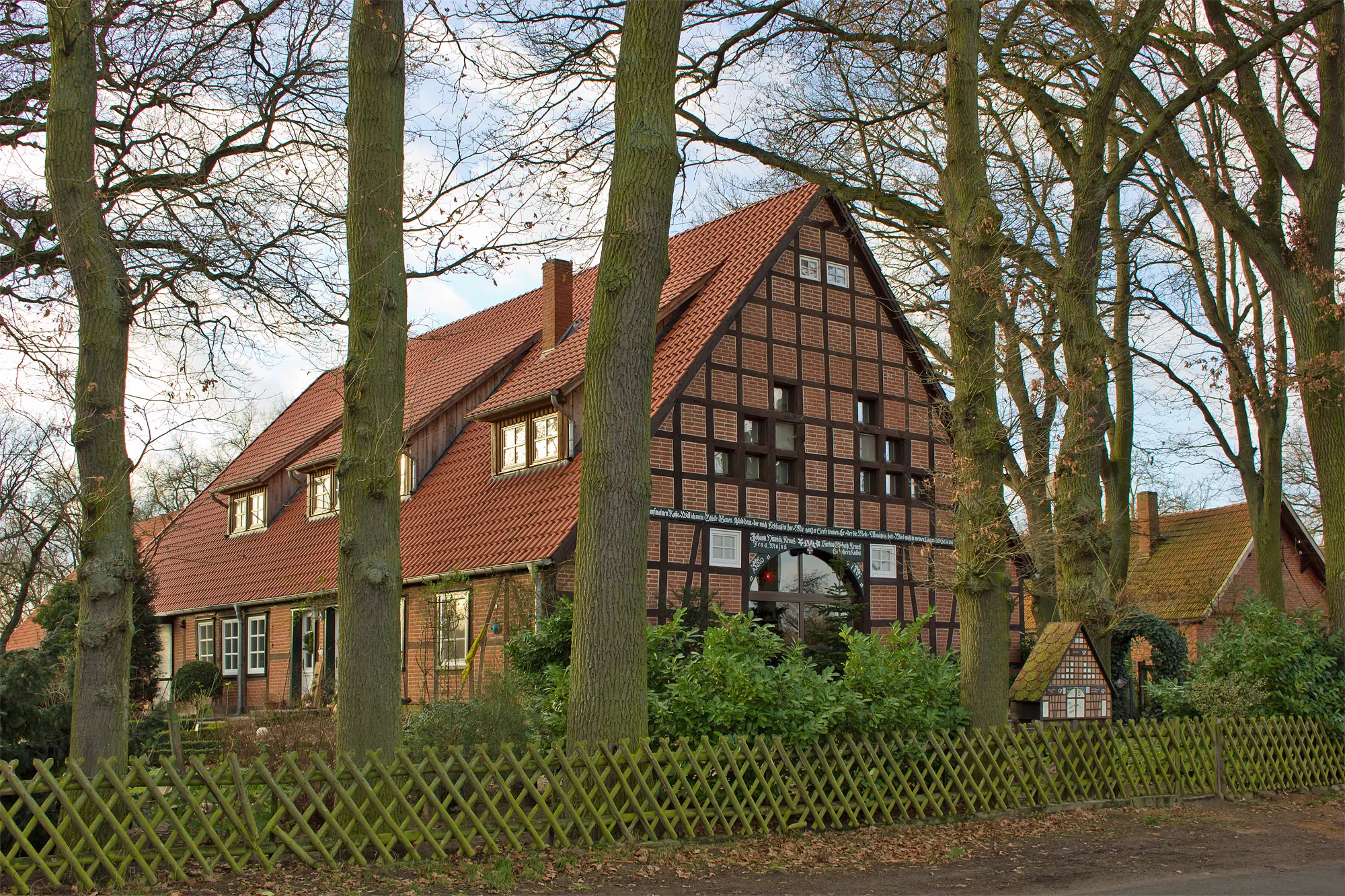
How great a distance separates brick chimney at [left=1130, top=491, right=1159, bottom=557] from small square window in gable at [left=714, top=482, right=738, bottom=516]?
69.9ft

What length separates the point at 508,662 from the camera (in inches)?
556

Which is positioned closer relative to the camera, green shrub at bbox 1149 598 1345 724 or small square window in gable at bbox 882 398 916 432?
green shrub at bbox 1149 598 1345 724

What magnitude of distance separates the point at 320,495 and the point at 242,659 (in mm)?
3578

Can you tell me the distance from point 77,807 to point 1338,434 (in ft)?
51.4

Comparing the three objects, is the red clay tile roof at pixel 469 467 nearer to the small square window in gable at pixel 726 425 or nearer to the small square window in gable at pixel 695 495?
the small square window in gable at pixel 726 425

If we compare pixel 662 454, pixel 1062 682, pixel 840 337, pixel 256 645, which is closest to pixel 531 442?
pixel 662 454

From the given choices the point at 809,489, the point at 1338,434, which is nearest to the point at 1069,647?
the point at 1338,434

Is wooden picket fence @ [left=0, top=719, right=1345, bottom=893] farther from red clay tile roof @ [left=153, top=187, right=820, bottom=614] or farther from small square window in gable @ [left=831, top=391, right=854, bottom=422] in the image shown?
small square window in gable @ [left=831, top=391, right=854, bottom=422]

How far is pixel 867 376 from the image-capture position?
72.5 feet

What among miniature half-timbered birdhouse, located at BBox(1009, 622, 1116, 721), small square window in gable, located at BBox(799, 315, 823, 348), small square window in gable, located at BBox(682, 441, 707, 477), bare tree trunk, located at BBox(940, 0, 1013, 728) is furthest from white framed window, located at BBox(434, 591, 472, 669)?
bare tree trunk, located at BBox(940, 0, 1013, 728)

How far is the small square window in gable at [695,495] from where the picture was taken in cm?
1909

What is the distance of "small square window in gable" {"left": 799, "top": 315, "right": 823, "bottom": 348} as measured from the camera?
21.2 metres

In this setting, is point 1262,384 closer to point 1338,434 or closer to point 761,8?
point 1338,434

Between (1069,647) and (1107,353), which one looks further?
(1107,353)
